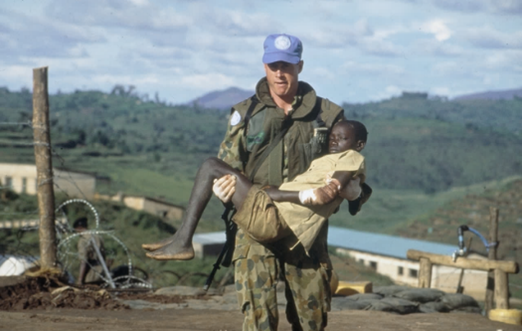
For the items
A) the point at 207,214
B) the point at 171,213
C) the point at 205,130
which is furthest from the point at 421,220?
the point at 205,130

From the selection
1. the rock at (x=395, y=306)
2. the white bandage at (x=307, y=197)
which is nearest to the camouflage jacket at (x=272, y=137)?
the white bandage at (x=307, y=197)

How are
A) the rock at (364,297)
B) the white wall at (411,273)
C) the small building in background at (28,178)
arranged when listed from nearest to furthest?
the rock at (364,297), the white wall at (411,273), the small building in background at (28,178)

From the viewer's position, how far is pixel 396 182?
103 m

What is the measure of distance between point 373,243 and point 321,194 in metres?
43.9

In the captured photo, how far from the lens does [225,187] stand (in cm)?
450

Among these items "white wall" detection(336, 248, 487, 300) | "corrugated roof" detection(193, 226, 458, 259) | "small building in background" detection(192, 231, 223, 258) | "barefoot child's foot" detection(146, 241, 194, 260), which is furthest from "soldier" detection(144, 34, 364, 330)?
"small building in background" detection(192, 231, 223, 258)

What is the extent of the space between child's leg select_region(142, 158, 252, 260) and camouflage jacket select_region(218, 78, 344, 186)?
0.80ft

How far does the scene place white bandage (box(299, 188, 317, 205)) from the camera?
430 cm

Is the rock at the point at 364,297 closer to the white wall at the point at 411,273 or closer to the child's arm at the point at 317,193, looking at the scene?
the child's arm at the point at 317,193

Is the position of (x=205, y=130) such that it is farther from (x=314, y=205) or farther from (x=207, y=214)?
(x=314, y=205)

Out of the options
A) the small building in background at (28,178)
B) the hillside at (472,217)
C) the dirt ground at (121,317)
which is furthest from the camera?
the hillside at (472,217)

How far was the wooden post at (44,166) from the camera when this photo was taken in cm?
1031

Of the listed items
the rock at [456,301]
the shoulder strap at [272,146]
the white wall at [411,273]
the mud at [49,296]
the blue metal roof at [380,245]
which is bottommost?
the white wall at [411,273]

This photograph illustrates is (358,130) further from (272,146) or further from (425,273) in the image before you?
(425,273)
